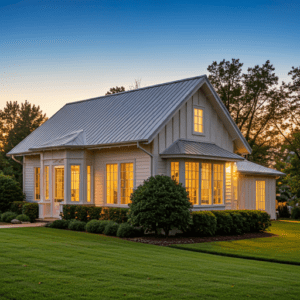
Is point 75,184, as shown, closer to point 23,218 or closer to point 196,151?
point 23,218

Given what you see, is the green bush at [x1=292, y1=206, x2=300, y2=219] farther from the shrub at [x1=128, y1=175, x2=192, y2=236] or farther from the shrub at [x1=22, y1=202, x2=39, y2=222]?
the shrub at [x1=22, y1=202, x2=39, y2=222]

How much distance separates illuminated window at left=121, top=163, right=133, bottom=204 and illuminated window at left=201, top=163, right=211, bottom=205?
128 inches

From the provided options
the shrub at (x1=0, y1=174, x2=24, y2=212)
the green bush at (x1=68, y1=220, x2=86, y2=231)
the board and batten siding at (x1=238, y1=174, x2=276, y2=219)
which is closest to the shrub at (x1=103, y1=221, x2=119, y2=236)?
the green bush at (x1=68, y1=220, x2=86, y2=231)

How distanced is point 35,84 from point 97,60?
5959mm

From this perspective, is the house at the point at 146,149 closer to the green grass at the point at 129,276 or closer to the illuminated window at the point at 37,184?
the illuminated window at the point at 37,184

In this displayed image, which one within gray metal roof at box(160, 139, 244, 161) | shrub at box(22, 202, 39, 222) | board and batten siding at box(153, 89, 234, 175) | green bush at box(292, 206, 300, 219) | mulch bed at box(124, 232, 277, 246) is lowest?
green bush at box(292, 206, 300, 219)

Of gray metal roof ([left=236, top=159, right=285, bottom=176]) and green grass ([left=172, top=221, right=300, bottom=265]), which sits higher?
gray metal roof ([left=236, top=159, right=285, bottom=176])

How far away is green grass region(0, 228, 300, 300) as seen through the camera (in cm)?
693

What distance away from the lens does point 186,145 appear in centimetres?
1862

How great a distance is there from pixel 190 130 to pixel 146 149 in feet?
8.84

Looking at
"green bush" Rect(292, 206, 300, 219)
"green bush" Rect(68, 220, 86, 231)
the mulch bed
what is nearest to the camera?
the mulch bed

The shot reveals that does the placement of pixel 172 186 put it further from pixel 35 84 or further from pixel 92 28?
pixel 35 84

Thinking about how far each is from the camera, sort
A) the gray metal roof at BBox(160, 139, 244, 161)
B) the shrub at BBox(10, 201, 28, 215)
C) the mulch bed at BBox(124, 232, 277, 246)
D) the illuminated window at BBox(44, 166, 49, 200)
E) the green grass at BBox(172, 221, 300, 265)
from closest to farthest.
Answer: the green grass at BBox(172, 221, 300, 265)
the mulch bed at BBox(124, 232, 277, 246)
the gray metal roof at BBox(160, 139, 244, 161)
the illuminated window at BBox(44, 166, 49, 200)
the shrub at BBox(10, 201, 28, 215)

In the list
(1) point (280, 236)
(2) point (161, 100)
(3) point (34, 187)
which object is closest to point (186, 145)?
(2) point (161, 100)
